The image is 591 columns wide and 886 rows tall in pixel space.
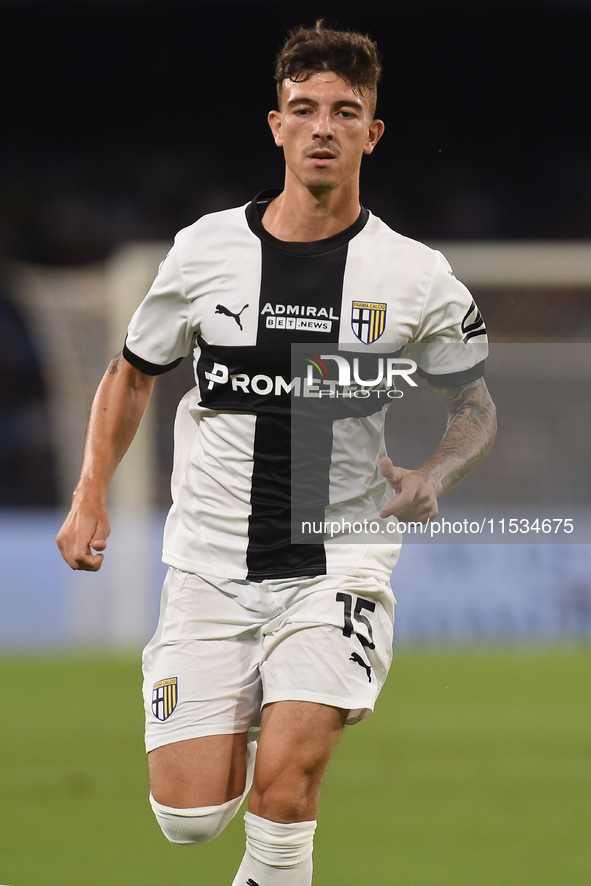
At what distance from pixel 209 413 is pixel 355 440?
389 mm

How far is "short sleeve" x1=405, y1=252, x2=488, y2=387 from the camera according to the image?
3.05m

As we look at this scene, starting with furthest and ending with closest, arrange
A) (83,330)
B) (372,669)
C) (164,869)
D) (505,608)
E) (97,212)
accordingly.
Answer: (97,212), (83,330), (505,608), (164,869), (372,669)

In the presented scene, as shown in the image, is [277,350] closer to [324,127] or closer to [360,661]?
[324,127]

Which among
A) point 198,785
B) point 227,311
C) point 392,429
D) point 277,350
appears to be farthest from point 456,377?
point 392,429

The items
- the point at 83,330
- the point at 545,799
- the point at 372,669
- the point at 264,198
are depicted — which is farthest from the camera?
the point at 83,330

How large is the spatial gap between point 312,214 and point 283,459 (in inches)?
25.3

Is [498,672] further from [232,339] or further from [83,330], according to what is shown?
[232,339]

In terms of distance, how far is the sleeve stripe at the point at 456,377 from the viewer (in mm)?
3162

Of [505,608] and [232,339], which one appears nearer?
[232,339]

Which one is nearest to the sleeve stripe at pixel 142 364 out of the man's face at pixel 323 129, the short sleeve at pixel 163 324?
the short sleeve at pixel 163 324

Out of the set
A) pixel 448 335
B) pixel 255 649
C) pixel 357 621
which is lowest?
pixel 255 649

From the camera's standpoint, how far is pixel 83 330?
363 inches

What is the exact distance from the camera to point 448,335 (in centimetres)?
310

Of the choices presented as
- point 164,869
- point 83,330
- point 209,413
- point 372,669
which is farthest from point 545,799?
point 83,330
